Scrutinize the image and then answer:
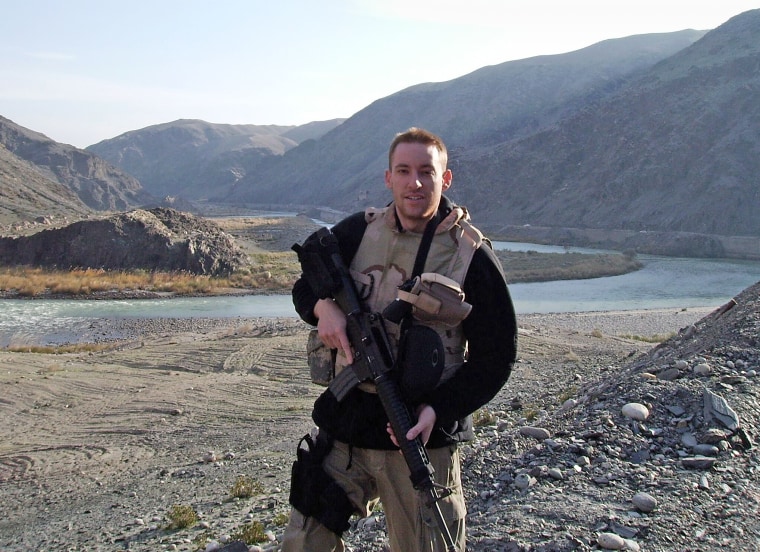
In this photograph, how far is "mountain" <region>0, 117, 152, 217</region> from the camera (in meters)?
108

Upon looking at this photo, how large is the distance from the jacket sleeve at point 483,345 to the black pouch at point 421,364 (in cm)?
8

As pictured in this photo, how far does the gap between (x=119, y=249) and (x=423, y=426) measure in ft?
137

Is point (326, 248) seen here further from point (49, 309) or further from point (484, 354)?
point (49, 309)

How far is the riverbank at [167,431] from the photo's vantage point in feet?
22.2

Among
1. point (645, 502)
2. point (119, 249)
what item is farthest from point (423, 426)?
point (119, 249)

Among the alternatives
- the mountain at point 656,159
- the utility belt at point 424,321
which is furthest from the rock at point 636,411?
the mountain at point 656,159

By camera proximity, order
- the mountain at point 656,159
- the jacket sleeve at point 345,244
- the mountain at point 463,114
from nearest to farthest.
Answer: the jacket sleeve at point 345,244
the mountain at point 656,159
the mountain at point 463,114

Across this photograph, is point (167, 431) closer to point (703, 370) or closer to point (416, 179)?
point (703, 370)

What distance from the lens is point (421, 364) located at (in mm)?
2928

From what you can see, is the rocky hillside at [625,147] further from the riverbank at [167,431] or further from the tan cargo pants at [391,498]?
the tan cargo pants at [391,498]

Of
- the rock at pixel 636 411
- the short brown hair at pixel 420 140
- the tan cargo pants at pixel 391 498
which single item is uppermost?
the short brown hair at pixel 420 140

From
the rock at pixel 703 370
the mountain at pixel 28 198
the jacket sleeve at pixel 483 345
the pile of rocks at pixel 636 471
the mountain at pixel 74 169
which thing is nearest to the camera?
the jacket sleeve at pixel 483 345

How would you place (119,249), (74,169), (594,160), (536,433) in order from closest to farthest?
(536,433)
(119,249)
(594,160)
(74,169)

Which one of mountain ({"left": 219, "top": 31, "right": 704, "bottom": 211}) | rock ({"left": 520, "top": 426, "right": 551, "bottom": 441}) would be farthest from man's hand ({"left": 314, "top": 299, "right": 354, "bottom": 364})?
mountain ({"left": 219, "top": 31, "right": 704, "bottom": 211})
